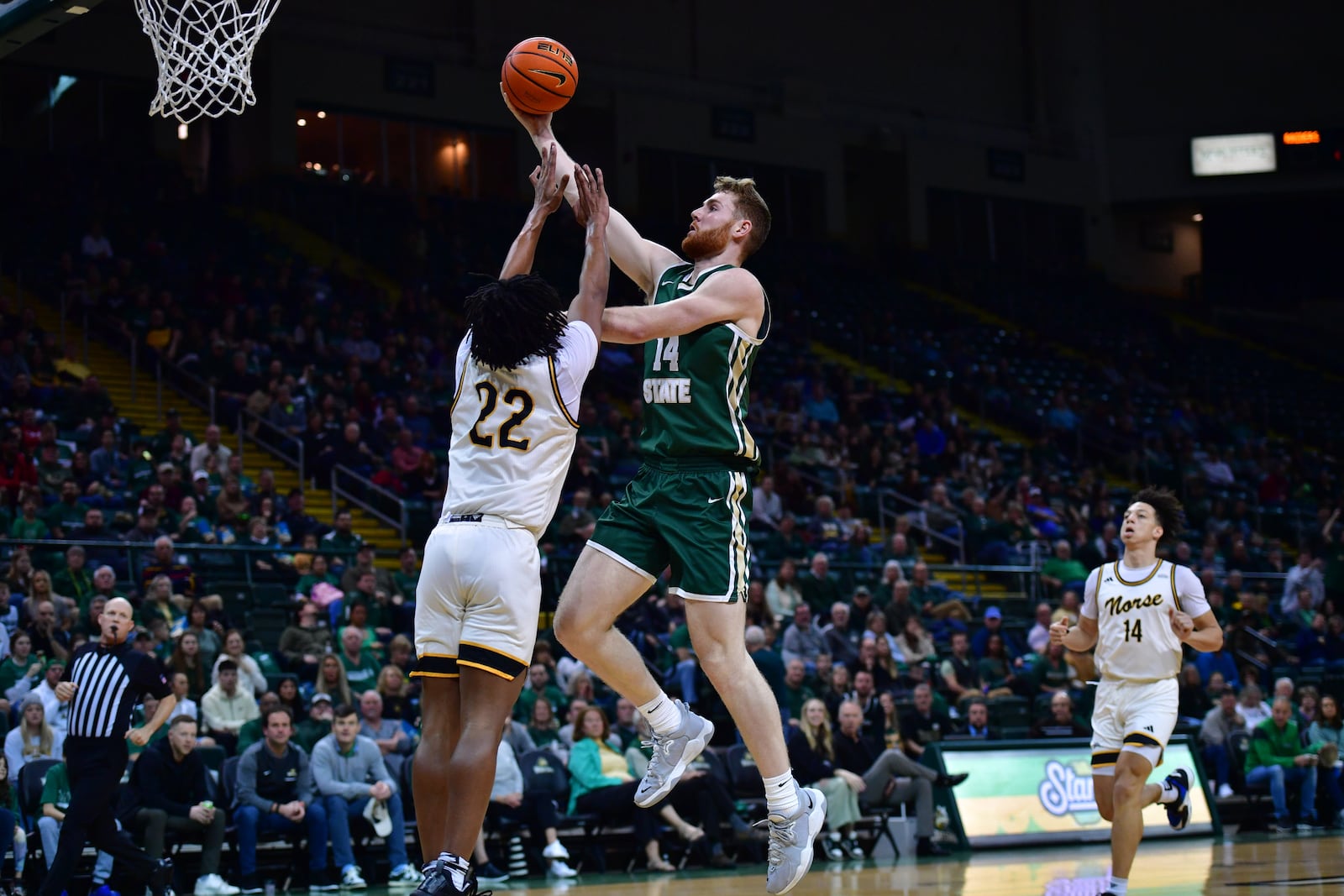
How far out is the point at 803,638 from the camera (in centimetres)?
1499

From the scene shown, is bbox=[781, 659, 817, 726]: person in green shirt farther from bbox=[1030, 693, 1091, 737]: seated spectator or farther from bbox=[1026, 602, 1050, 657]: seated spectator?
bbox=[1026, 602, 1050, 657]: seated spectator

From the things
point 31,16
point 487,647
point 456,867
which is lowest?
point 456,867

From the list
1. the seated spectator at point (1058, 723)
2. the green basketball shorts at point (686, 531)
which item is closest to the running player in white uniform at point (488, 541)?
the green basketball shorts at point (686, 531)

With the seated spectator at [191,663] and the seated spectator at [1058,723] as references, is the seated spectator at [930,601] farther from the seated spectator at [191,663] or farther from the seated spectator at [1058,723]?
the seated spectator at [191,663]

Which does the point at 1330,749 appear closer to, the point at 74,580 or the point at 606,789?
the point at 606,789

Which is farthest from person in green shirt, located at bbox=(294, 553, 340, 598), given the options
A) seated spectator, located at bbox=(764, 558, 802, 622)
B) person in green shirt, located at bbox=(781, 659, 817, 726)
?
seated spectator, located at bbox=(764, 558, 802, 622)

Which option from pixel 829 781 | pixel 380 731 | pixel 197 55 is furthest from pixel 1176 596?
pixel 380 731

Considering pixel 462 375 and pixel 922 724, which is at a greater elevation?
pixel 462 375

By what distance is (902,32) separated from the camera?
3359 cm

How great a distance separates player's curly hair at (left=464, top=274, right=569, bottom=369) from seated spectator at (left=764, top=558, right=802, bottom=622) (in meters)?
10.8

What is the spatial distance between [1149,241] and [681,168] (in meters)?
12.6

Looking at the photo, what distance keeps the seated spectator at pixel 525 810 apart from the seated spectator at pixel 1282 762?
7540 millimetres

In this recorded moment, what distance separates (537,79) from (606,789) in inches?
285

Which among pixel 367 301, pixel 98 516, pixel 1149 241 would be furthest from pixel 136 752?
pixel 1149 241
